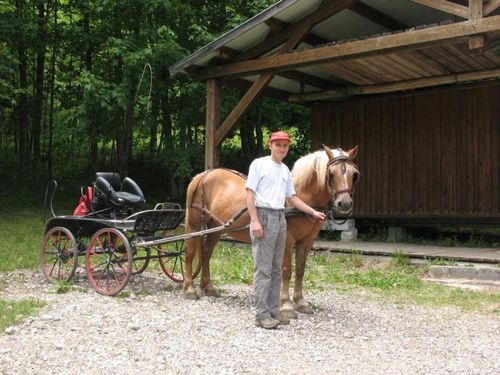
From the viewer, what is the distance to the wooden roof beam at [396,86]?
11.6 meters

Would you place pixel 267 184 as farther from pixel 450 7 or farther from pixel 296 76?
pixel 296 76

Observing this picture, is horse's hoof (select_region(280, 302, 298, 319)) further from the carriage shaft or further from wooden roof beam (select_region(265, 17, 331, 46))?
wooden roof beam (select_region(265, 17, 331, 46))

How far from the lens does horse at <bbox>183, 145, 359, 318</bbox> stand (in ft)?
19.9

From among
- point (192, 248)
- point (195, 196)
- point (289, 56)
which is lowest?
point (192, 248)

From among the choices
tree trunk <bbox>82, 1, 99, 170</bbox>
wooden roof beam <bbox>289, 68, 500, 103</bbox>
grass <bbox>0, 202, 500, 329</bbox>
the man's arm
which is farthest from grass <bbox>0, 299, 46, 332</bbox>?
tree trunk <bbox>82, 1, 99, 170</bbox>

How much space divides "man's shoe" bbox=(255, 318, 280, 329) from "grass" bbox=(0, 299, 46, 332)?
251 centimetres

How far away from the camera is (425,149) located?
13.0 metres

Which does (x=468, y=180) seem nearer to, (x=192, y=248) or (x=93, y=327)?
(x=192, y=248)

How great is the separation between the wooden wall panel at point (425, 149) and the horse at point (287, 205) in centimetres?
666

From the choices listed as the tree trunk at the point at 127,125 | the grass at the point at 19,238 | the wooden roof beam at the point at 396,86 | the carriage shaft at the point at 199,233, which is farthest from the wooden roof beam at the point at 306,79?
the grass at the point at 19,238

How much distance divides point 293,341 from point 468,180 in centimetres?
825

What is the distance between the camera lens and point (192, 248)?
7855 mm

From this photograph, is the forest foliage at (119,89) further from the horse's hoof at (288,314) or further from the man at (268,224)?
the horse's hoof at (288,314)

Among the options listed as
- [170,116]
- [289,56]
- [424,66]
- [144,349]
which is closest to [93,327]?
[144,349]
